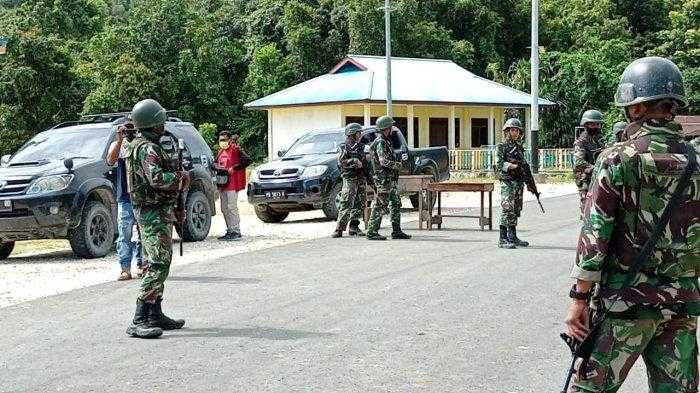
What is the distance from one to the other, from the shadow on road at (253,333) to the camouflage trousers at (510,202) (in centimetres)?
600

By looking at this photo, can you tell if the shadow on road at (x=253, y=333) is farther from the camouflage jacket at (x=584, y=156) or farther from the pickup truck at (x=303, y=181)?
the pickup truck at (x=303, y=181)

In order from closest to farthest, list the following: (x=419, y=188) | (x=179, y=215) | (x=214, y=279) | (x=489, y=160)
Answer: (x=179, y=215), (x=214, y=279), (x=419, y=188), (x=489, y=160)

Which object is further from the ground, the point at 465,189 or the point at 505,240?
the point at 465,189

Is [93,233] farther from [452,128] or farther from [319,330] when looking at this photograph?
[452,128]

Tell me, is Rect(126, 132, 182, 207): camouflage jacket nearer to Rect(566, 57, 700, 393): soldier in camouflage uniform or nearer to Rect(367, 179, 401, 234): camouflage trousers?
Rect(566, 57, 700, 393): soldier in camouflage uniform

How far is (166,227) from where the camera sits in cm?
800

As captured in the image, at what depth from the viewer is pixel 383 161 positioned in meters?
14.6

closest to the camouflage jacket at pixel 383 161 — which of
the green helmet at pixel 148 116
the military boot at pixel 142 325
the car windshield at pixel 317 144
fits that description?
the car windshield at pixel 317 144

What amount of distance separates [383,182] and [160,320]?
7.31 meters

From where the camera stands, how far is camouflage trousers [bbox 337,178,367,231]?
50.3 ft

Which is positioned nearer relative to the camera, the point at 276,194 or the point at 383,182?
the point at 383,182

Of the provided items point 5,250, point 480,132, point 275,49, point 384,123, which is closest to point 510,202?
point 384,123

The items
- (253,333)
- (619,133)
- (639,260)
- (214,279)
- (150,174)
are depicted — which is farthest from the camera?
(214,279)

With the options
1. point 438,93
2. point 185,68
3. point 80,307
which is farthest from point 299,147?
point 185,68
